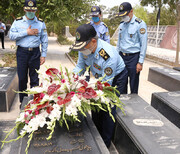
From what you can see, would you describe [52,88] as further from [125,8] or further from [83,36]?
[125,8]

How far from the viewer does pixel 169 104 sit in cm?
310

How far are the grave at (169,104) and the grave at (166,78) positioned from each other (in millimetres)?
1374

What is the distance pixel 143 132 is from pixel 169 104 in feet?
3.92

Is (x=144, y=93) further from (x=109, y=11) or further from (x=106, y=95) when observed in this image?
(x=109, y=11)

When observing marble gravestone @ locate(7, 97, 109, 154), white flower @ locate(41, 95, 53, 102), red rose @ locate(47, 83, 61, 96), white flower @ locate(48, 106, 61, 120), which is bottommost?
marble gravestone @ locate(7, 97, 109, 154)

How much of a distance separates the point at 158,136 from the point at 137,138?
0.73ft

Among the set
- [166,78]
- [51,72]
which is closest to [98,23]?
[166,78]

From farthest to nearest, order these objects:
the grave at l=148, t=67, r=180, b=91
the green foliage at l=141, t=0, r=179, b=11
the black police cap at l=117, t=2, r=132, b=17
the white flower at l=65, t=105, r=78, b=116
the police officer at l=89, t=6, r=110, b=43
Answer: the green foliage at l=141, t=0, r=179, b=11
the grave at l=148, t=67, r=180, b=91
the police officer at l=89, t=6, r=110, b=43
the black police cap at l=117, t=2, r=132, b=17
the white flower at l=65, t=105, r=78, b=116

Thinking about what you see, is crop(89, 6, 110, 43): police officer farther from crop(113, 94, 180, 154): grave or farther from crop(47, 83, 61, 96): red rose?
crop(47, 83, 61, 96): red rose

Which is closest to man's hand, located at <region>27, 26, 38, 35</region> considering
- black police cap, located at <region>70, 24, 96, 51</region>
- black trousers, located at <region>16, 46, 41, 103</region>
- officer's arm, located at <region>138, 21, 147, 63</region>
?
black trousers, located at <region>16, 46, 41, 103</region>

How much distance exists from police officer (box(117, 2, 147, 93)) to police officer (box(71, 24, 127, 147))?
3.65 feet

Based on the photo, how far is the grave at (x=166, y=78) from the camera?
15.8ft

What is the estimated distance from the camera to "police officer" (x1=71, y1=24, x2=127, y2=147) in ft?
6.63

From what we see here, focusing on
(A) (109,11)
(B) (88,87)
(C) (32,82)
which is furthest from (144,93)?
(A) (109,11)
